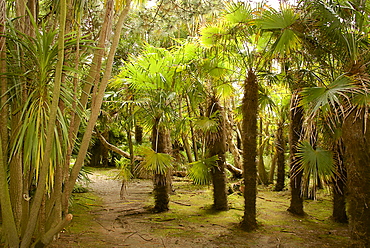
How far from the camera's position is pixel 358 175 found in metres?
3.63

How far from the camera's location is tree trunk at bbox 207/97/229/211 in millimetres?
5879

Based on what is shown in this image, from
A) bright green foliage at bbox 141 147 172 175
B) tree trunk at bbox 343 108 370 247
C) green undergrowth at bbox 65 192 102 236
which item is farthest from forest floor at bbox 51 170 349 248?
bright green foliage at bbox 141 147 172 175

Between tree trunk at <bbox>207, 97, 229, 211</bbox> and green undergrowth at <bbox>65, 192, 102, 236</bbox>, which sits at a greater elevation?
tree trunk at <bbox>207, 97, 229, 211</bbox>

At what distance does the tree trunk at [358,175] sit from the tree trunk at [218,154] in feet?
8.28

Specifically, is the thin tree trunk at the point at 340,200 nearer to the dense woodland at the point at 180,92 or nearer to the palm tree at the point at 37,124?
the dense woodland at the point at 180,92

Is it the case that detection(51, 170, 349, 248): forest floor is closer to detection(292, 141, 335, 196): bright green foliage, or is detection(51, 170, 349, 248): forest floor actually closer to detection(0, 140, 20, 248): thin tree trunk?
detection(0, 140, 20, 248): thin tree trunk

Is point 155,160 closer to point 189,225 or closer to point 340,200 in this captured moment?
point 189,225

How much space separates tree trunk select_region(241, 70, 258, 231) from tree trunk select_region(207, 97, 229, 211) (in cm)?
97

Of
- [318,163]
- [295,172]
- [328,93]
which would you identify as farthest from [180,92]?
[328,93]

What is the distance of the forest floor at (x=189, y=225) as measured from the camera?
4215mm

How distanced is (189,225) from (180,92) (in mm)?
2659

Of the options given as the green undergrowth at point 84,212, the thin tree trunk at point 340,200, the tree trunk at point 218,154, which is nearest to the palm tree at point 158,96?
the tree trunk at point 218,154

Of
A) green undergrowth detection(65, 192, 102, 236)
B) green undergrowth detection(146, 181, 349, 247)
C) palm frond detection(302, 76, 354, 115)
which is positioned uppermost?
palm frond detection(302, 76, 354, 115)

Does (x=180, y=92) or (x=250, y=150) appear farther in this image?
(x=180, y=92)
